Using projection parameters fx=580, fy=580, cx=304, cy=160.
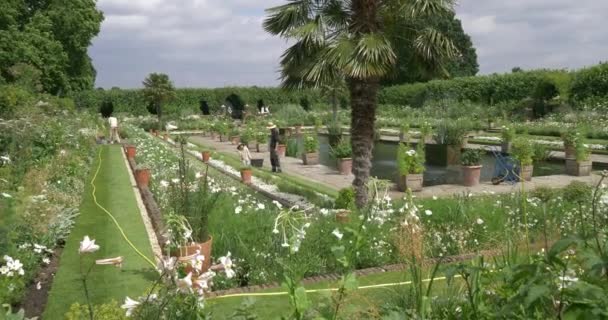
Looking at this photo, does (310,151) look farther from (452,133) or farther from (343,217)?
(343,217)

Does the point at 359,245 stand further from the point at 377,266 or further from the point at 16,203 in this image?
the point at 16,203

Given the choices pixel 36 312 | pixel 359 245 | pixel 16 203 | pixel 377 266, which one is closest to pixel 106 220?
pixel 16 203

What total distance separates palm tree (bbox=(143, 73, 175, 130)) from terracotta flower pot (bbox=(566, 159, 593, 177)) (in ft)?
86.4

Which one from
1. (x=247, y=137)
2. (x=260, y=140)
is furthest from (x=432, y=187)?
(x=247, y=137)

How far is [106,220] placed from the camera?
8914 millimetres

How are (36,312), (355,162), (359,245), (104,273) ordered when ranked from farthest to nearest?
(355,162) → (104,273) → (36,312) → (359,245)

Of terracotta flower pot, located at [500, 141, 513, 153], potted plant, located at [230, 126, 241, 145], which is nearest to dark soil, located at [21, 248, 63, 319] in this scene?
terracotta flower pot, located at [500, 141, 513, 153]

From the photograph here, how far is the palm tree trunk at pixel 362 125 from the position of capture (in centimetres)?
1000

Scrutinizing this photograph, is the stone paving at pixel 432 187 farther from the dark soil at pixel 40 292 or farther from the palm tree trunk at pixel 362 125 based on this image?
the dark soil at pixel 40 292

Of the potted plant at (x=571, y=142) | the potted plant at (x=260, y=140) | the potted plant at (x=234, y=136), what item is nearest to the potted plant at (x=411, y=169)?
the potted plant at (x=571, y=142)

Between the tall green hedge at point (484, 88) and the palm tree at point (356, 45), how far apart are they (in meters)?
24.1

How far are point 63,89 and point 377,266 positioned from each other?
3515cm

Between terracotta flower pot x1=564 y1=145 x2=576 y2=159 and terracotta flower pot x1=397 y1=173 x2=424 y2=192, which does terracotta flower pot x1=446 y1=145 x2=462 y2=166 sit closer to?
terracotta flower pot x1=564 y1=145 x2=576 y2=159

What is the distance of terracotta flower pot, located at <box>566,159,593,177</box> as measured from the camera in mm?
14812
